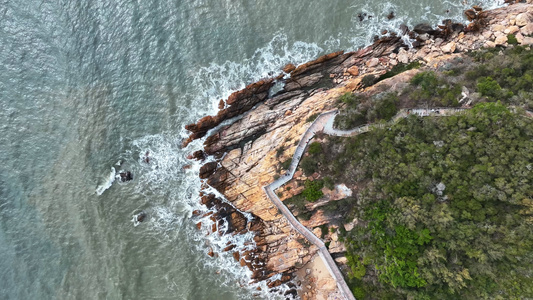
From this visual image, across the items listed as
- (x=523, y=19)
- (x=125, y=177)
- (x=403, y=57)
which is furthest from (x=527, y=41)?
(x=125, y=177)

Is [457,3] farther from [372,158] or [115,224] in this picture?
Answer: [115,224]

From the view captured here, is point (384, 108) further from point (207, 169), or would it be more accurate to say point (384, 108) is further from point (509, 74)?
point (207, 169)

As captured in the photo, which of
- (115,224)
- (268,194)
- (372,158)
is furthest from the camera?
Answer: (115,224)

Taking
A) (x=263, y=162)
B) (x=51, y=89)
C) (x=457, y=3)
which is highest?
(x=51, y=89)

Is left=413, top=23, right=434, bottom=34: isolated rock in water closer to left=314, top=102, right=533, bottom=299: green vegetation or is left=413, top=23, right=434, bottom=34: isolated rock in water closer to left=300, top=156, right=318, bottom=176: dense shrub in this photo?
left=314, top=102, right=533, bottom=299: green vegetation

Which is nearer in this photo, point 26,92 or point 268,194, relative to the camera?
point 268,194

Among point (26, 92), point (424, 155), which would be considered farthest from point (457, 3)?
point (26, 92)
